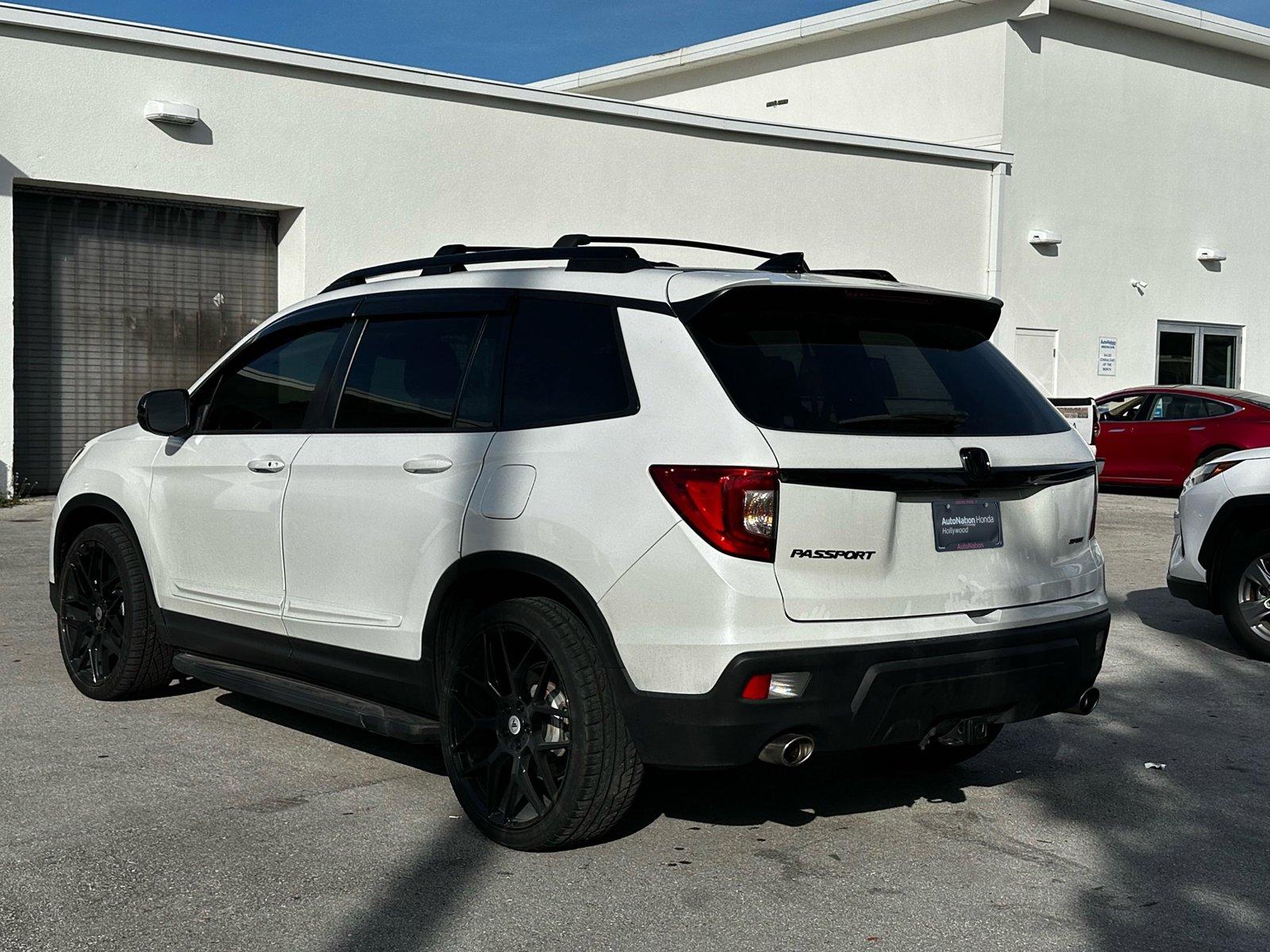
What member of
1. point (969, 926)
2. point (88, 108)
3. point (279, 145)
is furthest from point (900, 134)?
point (969, 926)

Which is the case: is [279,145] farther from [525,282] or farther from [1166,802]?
[1166,802]

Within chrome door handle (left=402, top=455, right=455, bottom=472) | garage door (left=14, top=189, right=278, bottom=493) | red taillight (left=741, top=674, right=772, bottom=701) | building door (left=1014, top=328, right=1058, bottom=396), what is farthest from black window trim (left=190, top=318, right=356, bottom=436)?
building door (left=1014, top=328, right=1058, bottom=396)

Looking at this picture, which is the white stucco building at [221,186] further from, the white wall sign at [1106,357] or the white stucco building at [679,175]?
the white wall sign at [1106,357]

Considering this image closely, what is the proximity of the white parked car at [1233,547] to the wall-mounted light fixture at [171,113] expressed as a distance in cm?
1103

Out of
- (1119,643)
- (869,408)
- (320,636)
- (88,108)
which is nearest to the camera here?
(869,408)

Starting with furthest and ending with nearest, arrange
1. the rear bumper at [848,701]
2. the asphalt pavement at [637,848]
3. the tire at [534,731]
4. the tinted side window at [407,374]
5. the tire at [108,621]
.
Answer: the tire at [108,621] < the tinted side window at [407,374] < the tire at [534,731] < the rear bumper at [848,701] < the asphalt pavement at [637,848]

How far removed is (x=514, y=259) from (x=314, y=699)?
177cm

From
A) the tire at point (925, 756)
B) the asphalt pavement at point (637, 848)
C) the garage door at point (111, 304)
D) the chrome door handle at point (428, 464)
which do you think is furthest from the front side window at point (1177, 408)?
the chrome door handle at point (428, 464)

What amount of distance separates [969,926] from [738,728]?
834 mm

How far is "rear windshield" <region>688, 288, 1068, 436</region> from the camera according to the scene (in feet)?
14.0

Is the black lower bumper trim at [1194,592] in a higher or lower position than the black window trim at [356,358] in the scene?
lower

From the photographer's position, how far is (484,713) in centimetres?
469

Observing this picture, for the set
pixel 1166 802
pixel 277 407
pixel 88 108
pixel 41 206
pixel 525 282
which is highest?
pixel 88 108

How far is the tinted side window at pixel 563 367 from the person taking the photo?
4.47 m
